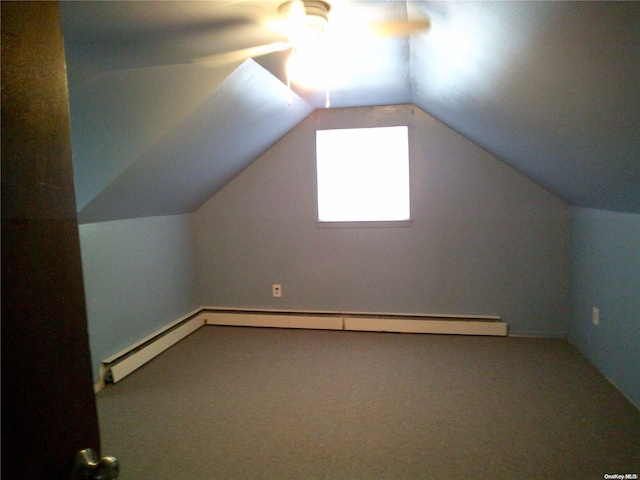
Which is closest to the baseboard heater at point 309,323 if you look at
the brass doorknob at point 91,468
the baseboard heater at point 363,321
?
the baseboard heater at point 363,321

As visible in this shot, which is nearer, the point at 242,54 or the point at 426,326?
the point at 242,54

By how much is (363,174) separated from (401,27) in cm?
222

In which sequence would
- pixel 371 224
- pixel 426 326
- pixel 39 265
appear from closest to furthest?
1. pixel 39 265
2. pixel 426 326
3. pixel 371 224

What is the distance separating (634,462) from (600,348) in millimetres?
1196

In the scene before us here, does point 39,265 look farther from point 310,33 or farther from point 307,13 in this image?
point 310,33

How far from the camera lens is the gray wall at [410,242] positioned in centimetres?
393

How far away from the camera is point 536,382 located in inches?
121

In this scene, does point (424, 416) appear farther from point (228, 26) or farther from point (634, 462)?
point (228, 26)

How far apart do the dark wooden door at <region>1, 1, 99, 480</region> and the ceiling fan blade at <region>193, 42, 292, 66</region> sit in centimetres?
168

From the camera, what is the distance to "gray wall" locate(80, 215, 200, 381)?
124 inches

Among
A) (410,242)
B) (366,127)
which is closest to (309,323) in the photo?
(410,242)

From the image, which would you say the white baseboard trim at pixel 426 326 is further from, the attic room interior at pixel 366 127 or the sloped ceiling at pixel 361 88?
the sloped ceiling at pixel 361 88

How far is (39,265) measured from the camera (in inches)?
25.9

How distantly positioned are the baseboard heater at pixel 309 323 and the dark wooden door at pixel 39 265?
2901 mm
